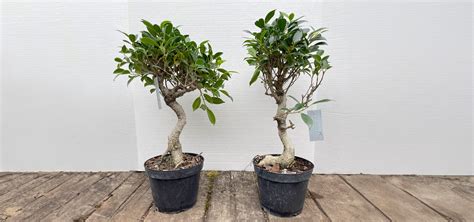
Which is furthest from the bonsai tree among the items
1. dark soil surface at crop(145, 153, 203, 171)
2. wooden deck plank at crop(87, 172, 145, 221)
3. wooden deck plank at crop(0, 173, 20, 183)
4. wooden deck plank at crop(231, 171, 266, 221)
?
wooden deck plank at crop(0, 173, 20, 183)

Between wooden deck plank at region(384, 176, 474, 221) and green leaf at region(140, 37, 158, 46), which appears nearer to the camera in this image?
green leaf at region(140, 37, 158, 46)

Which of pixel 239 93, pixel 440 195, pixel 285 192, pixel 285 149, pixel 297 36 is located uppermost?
pixel 297 36

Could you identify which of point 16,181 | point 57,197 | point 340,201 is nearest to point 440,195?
point 340,201

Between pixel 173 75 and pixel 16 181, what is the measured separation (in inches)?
40.2

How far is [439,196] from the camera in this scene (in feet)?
3.67

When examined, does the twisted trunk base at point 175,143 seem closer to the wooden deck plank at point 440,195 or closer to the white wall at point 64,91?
the white wall at point 64,91

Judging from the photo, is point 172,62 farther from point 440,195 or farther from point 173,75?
point 440,195

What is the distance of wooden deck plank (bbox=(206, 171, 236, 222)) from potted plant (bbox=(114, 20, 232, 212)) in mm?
92

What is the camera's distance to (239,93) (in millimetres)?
1339

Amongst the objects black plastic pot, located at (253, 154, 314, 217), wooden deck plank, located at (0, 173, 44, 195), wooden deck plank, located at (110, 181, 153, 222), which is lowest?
wooden deck plank, located at (110, 181, 153, 222)

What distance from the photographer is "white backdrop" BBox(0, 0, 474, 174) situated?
1.30m

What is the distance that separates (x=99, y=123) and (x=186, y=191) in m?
0.72

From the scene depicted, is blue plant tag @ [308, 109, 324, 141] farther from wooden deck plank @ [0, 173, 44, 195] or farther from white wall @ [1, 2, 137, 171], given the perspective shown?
wooden deck plank @ [0, 173, 44, 195]

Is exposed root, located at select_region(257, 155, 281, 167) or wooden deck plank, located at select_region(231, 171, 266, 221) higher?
exposed root, located at select_region(257, 155, 281, 167)
